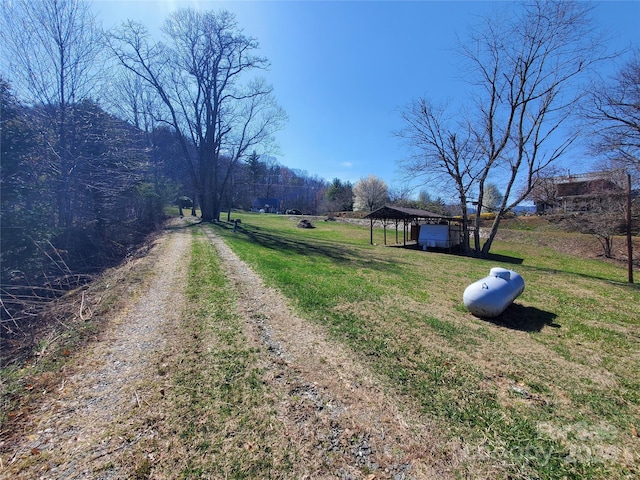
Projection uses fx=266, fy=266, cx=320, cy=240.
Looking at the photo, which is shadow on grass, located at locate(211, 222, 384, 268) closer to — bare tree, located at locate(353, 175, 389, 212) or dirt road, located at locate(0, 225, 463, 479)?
dirt road, located at locate(0, 225, 463, 479)

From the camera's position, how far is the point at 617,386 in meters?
3.35

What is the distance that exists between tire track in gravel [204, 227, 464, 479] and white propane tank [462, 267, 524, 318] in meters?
3.23

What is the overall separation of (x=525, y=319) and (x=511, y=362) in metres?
2.42

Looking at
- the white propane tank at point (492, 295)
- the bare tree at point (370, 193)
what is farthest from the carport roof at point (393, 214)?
the bare tree at point (370, 193)

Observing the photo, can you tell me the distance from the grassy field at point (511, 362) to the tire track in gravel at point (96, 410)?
8.90 ft

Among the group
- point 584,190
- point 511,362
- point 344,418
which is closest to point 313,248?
point 511,362

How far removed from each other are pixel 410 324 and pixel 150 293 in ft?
19.0

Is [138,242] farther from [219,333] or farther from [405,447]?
[405,447]

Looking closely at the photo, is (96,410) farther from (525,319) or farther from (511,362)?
(525,319)

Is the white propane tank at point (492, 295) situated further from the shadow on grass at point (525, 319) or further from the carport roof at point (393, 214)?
the carport roof at point (393, 214)

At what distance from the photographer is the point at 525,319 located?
5664mm

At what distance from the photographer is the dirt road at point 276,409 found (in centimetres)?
216

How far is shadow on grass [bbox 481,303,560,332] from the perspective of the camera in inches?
209

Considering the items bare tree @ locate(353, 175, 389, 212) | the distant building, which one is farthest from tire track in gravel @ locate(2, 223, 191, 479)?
bare tree @ locate(353, 175, 389, 212)
